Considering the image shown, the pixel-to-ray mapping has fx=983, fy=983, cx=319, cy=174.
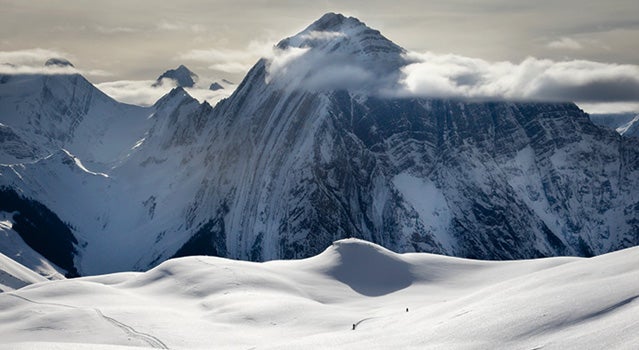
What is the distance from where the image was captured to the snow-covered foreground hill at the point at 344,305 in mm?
55031

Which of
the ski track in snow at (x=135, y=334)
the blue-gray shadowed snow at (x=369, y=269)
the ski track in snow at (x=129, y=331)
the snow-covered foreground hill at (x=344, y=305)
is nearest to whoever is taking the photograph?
the snow-covered foreground hill at (x=344, y=305)

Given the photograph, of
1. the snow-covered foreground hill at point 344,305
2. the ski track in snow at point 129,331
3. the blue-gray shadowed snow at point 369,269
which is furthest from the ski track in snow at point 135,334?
the blue-gray shadowed snow at point 369,269

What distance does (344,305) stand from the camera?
412ft

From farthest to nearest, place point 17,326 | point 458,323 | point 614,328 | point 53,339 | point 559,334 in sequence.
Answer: point 17,326
point 53,339
point 458,323
point 559,334
point 614,328

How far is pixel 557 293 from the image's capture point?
60875 millimetres

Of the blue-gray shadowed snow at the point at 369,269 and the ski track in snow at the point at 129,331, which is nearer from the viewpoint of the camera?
the ski track in snow at the point at 129,331

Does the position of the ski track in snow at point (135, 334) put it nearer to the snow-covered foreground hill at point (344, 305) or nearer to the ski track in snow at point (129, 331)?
the ski track in snow at point (129, 331)

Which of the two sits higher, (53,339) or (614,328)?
(614,328)

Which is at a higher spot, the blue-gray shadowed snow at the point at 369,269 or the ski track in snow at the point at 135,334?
the ski track in snow at the point at 135,334

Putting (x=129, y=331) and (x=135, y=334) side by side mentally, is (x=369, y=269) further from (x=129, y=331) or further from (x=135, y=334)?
(x=135, y=334)

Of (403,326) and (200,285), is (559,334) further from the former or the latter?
(200,285)

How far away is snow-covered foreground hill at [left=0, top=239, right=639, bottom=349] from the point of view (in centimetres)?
5503

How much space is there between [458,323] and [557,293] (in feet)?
21.0

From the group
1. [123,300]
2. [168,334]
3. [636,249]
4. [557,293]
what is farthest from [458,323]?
[123,300]
